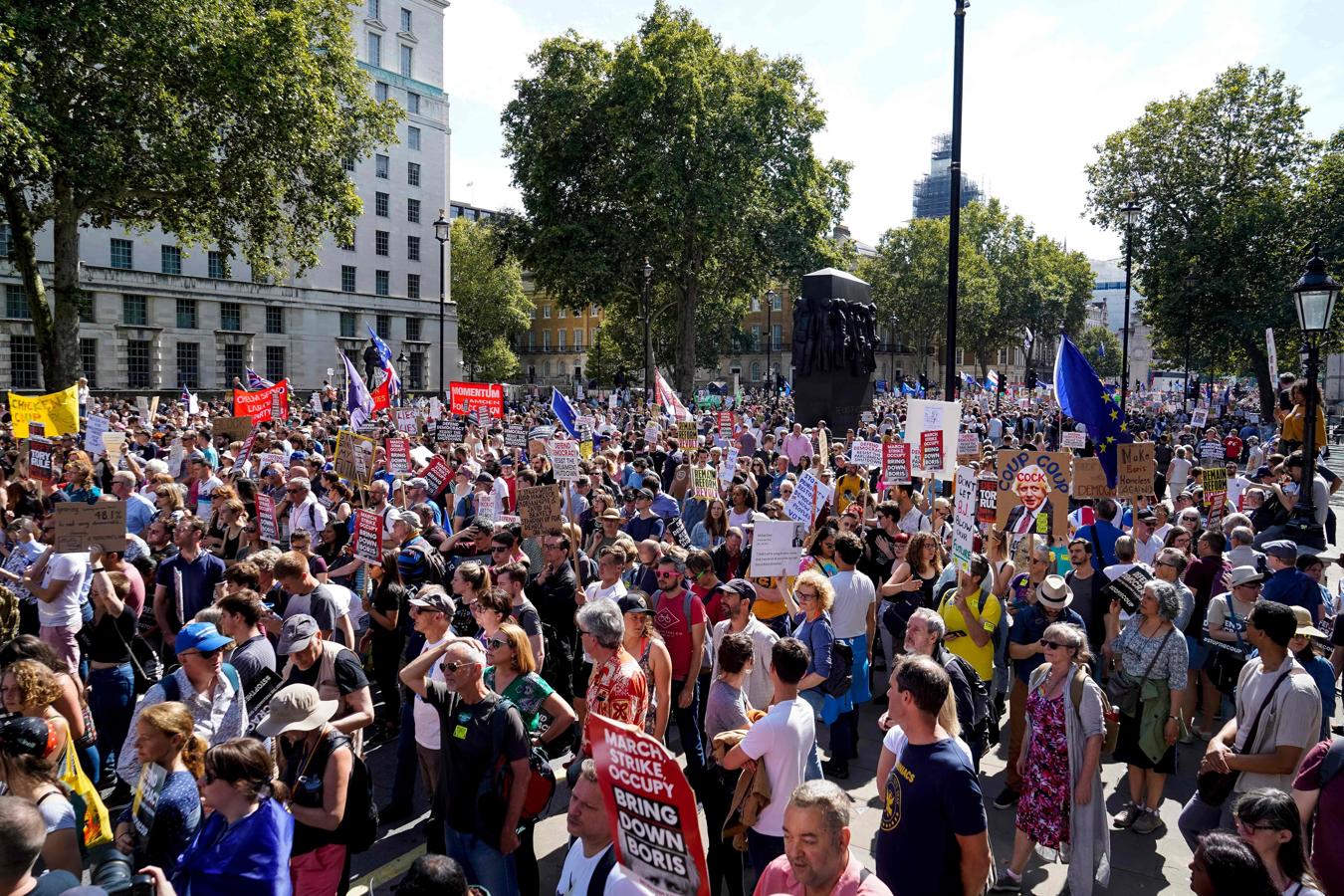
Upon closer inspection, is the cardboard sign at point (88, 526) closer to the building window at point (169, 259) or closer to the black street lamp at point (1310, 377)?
the black street lamp at point (1310, 377)

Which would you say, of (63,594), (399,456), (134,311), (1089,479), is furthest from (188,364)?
(1089,479)

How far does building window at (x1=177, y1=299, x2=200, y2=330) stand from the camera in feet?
178

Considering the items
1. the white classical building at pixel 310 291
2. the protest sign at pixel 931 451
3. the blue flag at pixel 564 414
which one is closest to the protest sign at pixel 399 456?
the blue flag at pixel 564 414

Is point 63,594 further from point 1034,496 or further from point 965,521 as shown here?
point 1034,496

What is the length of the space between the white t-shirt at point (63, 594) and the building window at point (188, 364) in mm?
53837

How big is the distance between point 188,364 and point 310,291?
8533 millimetres

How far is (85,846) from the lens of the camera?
12.8 feet

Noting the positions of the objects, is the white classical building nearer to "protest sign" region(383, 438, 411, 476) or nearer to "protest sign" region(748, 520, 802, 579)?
"protest sign" region(383, 438, 411, 476)

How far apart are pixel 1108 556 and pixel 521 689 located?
609 centimetres

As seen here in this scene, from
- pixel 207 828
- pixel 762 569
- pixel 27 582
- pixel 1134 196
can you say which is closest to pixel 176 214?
pixel 27 582

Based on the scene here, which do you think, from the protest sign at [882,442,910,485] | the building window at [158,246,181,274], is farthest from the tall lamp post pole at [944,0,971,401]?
the building window at [158,246,181,274]

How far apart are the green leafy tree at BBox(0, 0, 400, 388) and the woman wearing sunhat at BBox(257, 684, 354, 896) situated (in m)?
21.6

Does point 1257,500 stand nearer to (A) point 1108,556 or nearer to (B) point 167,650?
(A) point 1108,556

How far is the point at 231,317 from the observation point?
56.6 meters
